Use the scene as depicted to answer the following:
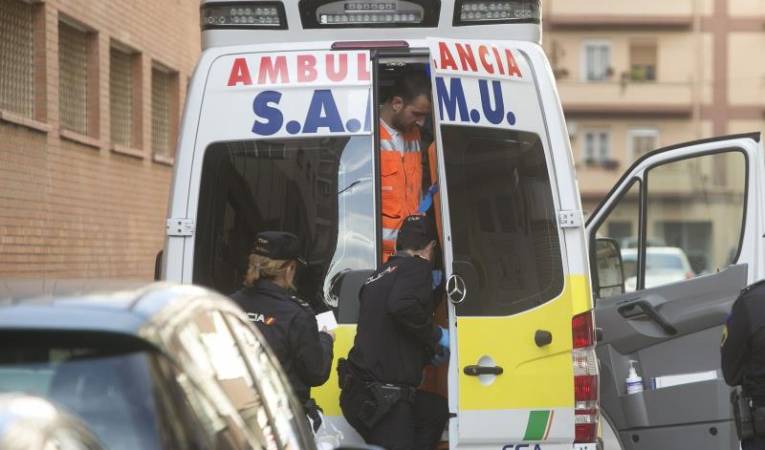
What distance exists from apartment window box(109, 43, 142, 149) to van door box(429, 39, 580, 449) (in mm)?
13606

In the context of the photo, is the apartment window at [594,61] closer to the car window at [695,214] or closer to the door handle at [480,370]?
the car window at [695,214]

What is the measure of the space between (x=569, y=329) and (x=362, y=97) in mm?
1342

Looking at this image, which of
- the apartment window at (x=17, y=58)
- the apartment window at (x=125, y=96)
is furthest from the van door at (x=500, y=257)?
the apartment window at (x=125, y=96)

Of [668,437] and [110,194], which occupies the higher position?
[110,194]

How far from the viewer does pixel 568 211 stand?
7.38 metres

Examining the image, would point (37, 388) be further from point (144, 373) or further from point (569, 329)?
point (569, 329)

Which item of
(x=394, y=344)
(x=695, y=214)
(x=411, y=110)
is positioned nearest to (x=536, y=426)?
(x=394, y=344)

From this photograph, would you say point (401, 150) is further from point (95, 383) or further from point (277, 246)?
point (95, 383)

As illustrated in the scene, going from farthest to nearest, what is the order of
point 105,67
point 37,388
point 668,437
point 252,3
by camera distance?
1. point 105,67
2. point 668,437
3. point 252,3
4. point 37,388

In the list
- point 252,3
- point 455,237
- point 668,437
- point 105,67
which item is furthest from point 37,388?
point 105,67

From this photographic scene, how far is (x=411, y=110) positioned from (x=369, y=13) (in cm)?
Result: 51

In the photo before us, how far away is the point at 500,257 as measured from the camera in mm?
7457

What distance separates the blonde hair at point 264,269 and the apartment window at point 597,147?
192 feet

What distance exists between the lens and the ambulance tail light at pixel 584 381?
7.35 m
